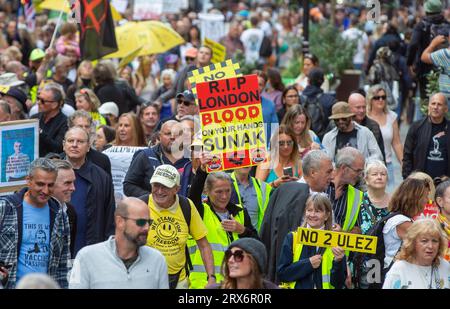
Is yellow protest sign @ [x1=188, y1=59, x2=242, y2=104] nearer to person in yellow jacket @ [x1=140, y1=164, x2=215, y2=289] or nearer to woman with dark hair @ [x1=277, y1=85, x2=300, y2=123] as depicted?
person in yellow jacket @ [x1=140, y1=164, x2=215, y2=289]

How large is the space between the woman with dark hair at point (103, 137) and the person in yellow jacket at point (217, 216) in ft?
10.2

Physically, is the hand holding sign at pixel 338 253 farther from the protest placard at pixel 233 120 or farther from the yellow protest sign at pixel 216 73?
the yellow protest sign at pixel 216 73

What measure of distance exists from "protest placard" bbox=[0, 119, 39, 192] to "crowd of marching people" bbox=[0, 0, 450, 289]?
0.34 feet

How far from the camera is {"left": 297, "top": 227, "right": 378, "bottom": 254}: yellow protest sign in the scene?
8852 mm

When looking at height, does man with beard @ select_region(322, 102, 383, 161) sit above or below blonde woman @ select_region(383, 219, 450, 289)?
above

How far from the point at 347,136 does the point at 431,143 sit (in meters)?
1.06

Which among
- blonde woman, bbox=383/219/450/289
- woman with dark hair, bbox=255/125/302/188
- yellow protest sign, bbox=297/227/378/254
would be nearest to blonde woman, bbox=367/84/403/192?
woman with dark hair, bbox=255/125/302/188

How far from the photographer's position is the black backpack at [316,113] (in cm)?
1489

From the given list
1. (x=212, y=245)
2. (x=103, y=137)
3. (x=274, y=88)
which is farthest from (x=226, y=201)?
(x=274, y=88)

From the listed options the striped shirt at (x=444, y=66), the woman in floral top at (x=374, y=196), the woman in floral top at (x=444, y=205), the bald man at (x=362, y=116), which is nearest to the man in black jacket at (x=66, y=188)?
the woman in floral top at (x=374, y=196)

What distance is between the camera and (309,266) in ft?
29.2

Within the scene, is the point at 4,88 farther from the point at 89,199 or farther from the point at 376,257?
the point at 376,257

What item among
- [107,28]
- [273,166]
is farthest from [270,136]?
[107,28]

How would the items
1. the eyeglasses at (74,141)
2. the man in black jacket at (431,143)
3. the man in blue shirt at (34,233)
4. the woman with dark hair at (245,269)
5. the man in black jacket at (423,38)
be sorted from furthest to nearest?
the man in black jacket at (423,38), the man in black jacket at (431,143), the eyeglasses at (74,141), the man in blue shirt at (34,233), the woman with dark hair at (245,269)
